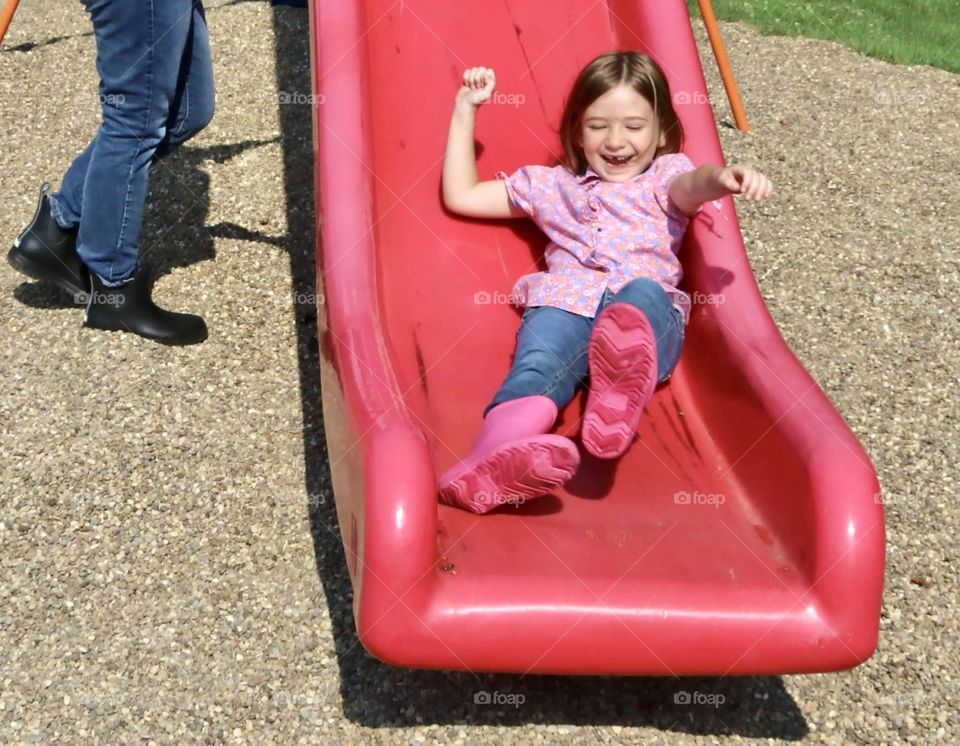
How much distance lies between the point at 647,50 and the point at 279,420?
1568 millimetres

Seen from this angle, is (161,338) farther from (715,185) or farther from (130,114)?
(715,185)

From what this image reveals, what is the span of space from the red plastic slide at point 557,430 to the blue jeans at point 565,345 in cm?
14

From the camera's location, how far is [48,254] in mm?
3447

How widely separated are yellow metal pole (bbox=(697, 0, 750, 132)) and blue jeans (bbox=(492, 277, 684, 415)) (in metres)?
2.15

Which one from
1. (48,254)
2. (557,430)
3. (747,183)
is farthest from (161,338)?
(747,183)

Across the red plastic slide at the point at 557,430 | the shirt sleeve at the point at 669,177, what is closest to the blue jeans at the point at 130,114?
the red plastic slide at the point at 557,430

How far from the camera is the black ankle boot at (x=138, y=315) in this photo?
136 inches

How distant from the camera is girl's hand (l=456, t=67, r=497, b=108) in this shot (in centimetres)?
324

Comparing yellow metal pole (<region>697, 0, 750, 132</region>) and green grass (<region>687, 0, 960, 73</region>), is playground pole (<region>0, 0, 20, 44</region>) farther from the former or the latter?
green grass (<region>687, 0, 960, 73</region>)

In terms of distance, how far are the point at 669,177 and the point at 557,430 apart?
2.46ft

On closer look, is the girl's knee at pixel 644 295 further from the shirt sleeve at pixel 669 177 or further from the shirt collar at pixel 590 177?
the shirt collar at pixel 590 177

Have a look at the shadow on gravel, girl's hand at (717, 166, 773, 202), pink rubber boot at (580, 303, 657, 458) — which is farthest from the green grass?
the shadow on gravel

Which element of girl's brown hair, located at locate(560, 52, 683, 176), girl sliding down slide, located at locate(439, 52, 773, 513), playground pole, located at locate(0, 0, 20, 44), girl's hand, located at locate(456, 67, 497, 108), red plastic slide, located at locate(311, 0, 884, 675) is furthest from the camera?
playground pole, located at locate(0, 0, 20, 44)

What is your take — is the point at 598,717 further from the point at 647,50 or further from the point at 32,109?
the point at 32,109
